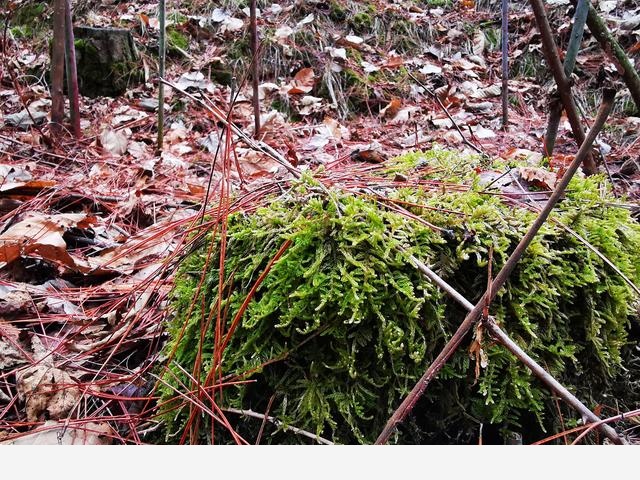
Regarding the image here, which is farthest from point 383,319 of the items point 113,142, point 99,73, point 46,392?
point 99,73

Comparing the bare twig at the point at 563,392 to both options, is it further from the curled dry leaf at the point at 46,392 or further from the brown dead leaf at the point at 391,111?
the brown dead leaf at the point at 391,111

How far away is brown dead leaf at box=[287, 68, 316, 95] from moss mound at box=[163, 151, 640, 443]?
3.80m

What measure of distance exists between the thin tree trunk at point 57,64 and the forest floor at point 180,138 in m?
0.16

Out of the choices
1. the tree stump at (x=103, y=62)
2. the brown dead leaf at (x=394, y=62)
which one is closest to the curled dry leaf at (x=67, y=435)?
the tree stump at (x=103, y=62)

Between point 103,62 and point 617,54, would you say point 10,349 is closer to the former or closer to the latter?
point 617,54

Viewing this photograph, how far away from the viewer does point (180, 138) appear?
4090 millimetres

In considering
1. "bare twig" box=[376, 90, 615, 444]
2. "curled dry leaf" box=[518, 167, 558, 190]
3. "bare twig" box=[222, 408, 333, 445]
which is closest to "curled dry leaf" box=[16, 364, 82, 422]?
"bare twig" box=[222, 408, 333, 445]

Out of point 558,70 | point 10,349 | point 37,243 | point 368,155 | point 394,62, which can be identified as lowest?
point 10,349

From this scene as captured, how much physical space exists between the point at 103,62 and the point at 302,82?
1.99 metres

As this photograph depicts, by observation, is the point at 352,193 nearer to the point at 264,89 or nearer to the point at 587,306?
the point at 587,306

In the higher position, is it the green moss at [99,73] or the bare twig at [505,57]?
the bare twig at [505,57]

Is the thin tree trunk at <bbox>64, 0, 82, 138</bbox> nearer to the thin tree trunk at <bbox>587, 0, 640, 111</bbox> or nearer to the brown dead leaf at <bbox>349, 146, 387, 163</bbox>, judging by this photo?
the brown dead leaf at <bbox>349, 146, 387, 163</bbox>

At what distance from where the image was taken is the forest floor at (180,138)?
1565 mm

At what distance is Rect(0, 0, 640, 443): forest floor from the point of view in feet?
5.14
